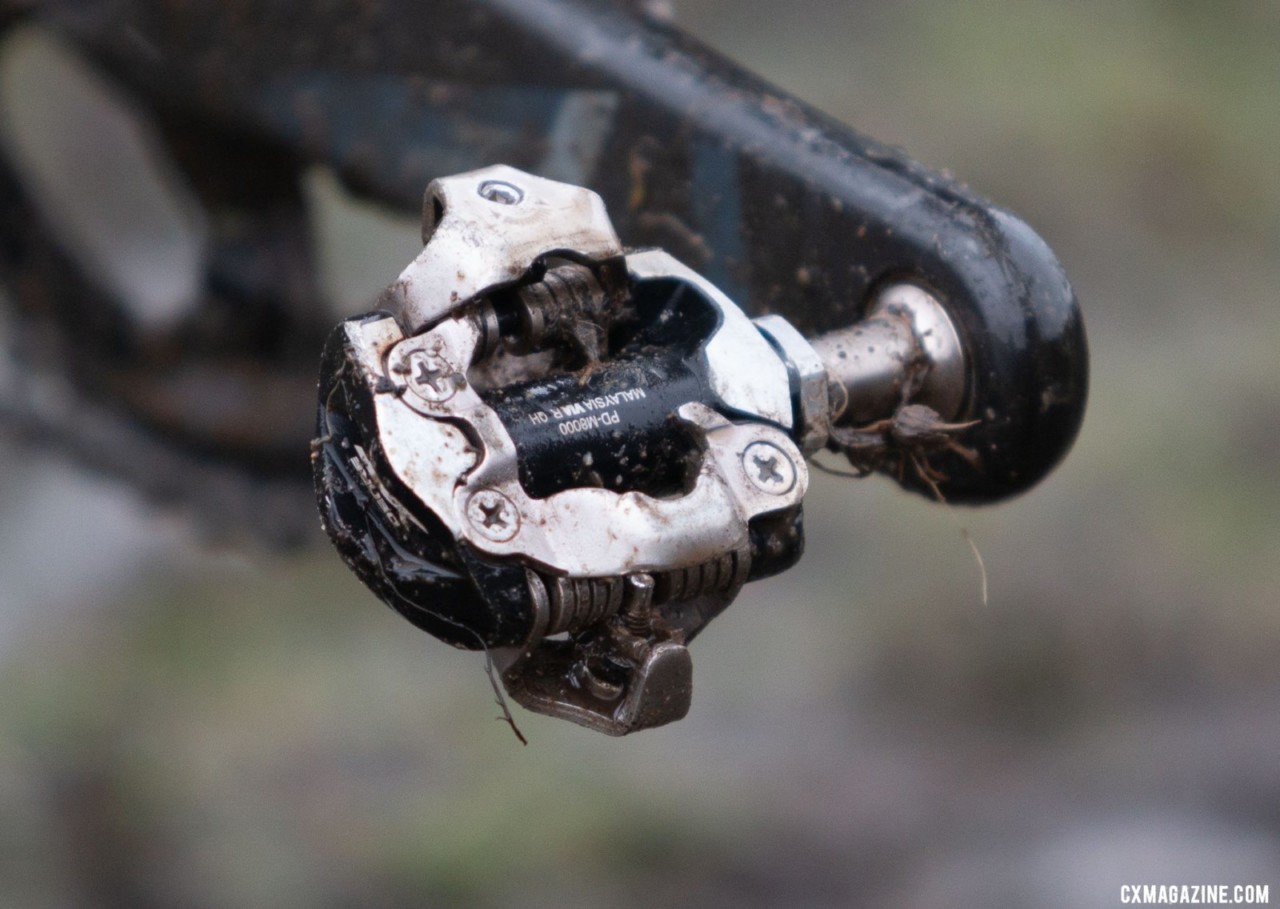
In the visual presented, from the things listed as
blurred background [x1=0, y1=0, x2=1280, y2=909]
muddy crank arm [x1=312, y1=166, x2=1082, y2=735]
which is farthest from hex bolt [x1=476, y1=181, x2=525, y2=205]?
blurred background [x1=0, y1=0, x2=1280, y2=909]

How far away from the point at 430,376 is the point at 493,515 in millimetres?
71

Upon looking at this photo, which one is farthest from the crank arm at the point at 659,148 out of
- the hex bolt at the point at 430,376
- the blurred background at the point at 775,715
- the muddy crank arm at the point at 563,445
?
the blurred background at the point at 775,715

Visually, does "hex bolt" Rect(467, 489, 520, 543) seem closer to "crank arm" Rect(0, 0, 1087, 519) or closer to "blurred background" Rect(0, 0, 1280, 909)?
"crank arm" Rect(0, 0, 1087, 519)

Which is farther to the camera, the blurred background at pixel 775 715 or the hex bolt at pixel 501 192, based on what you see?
the blurred background at pixel 775 715

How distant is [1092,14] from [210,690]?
8.33ft

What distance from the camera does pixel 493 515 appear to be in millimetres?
613

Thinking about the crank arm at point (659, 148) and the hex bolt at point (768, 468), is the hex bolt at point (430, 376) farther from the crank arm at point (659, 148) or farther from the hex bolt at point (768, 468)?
the crank arm at point (659, 148)

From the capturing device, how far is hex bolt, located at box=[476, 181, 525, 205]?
0.72 meters

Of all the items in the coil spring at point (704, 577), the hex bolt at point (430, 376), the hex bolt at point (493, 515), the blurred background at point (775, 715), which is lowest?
the blurred background at point (775, 715)

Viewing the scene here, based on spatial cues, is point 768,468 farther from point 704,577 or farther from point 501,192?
point 501,192

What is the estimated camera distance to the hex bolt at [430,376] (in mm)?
639

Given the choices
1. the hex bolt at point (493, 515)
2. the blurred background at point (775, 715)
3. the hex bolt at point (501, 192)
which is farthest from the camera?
the blurred background at point (775, 715)

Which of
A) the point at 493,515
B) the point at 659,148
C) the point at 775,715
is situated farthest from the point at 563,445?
the point at 775,715

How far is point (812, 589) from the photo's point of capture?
239cm
